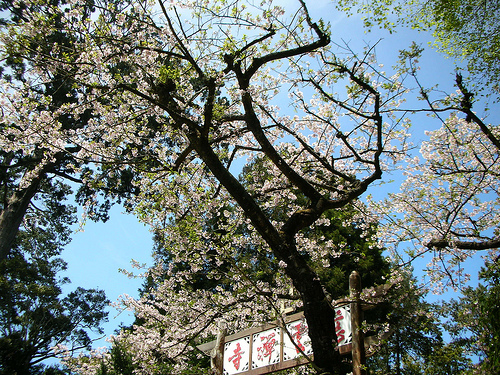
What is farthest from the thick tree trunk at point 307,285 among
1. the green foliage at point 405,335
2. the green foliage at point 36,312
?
the green foliage at point 36,312

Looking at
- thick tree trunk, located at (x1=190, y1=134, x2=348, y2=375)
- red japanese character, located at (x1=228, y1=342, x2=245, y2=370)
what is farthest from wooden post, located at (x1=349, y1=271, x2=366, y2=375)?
red japanese character, located at (x1=228, y1=342, x2=245, y2=370)

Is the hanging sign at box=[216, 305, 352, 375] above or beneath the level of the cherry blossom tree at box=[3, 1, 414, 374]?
beneath

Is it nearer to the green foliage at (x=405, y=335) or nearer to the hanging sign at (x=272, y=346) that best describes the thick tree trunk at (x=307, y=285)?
the hanging sign at (x=272, y=346)

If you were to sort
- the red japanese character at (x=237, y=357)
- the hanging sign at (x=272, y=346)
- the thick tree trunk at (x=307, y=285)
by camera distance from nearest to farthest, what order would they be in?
the thick tree trunk at (x=307, y=285) → the hanging sign at (x=272, y=346) → the red japanese character at (x=237, y=357)

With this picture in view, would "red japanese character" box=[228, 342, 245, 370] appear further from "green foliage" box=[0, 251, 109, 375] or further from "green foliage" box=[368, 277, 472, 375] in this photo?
"green foliage" box=[0, 251, 109, 375]

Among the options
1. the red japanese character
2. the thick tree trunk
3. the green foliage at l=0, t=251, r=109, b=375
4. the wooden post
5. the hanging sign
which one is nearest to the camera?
the thick tree trunk

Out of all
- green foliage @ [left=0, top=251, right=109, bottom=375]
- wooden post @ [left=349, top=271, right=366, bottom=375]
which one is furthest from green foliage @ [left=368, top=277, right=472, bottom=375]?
green foliage @ [left=0, top=251, right=109, bottom=375]

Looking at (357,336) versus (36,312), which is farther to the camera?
(36,312)

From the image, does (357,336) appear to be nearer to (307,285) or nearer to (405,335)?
(307,285)

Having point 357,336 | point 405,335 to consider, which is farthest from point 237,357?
point 405,335

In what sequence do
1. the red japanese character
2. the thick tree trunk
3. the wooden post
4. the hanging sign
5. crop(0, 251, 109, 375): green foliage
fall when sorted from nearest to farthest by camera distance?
the thick tree trunk
the wooden post
the hanging sign
the red japanese character
crop(0, 251, 109, 375): green foliage

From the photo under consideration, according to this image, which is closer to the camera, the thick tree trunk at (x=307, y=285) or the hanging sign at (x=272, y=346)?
the thick tree trunk at (x=307, y=285)

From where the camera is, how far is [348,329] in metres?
4.86

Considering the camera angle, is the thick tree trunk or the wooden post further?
the wooden post
